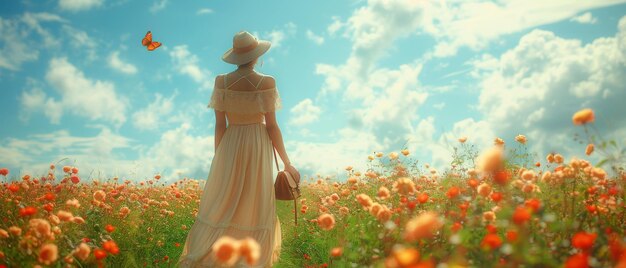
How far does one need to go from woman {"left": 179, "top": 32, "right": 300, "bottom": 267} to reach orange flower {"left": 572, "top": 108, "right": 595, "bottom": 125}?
2.49 meters

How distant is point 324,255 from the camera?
456 cm

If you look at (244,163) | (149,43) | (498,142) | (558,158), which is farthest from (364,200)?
(149,43)

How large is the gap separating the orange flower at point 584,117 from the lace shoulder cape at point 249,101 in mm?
2531

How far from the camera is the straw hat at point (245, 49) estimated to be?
14.0 ft

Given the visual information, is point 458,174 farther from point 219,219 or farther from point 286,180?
point 219,219

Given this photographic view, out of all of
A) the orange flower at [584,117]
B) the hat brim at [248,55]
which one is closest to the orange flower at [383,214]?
the orange flower at [584,117]

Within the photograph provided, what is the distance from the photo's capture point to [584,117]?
2559 millimetres

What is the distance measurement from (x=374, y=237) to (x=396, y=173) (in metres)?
2.78

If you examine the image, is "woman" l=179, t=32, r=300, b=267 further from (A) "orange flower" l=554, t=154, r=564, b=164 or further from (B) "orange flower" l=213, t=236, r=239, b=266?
(B) "orange flower" l=213, t=236, r=239, b=266

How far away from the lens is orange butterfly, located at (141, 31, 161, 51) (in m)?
5.24

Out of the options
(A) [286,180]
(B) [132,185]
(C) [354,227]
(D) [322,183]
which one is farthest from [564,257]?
(B) [132,185]

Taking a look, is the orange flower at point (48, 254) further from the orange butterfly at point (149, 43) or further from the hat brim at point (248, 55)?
the orange butterfly at point (149, 43)

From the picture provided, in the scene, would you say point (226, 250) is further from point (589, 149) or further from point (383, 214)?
point (589, 149)

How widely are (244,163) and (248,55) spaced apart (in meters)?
1.05
